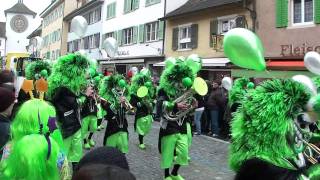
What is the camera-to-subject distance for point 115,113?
848 centimetres

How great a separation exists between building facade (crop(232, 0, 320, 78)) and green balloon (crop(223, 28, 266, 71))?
11.6m

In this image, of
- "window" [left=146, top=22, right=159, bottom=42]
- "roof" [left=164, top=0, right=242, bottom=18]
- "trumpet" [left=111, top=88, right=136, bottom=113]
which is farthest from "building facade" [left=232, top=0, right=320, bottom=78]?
"window" [left=146, top=22, right=159, bottom=42]

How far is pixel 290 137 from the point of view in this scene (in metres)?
3.24

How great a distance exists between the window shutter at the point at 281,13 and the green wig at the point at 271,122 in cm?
1449

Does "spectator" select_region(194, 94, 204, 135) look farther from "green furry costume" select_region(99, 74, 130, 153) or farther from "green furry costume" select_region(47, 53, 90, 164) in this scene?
"green furry costume" select_region(47, 53, 90, 164)

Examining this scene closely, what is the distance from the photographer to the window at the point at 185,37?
78.4 ft

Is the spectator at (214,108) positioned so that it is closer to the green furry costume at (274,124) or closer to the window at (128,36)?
the green furry costume at (274,124)

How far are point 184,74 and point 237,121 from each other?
155 inches

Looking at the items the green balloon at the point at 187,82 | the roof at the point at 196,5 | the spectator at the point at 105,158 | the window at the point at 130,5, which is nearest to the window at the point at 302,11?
the roof at the point at 196,5

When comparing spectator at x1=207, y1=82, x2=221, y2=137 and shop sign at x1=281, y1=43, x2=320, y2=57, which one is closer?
spectator at x1=207, y1=82, x2=221, y2=137

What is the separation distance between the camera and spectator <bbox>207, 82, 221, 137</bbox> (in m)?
13.4

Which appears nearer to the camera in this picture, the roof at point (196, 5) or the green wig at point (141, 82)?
the green wig at point (141, 82)

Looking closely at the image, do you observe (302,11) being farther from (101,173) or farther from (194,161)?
(101,173)

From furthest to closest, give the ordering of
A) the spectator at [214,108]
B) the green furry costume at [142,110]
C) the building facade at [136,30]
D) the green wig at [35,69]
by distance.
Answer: the building facade at [136,30] → the spectator at [214,108] → the green furry costume at [142,110] → the green wig at [35,69]
